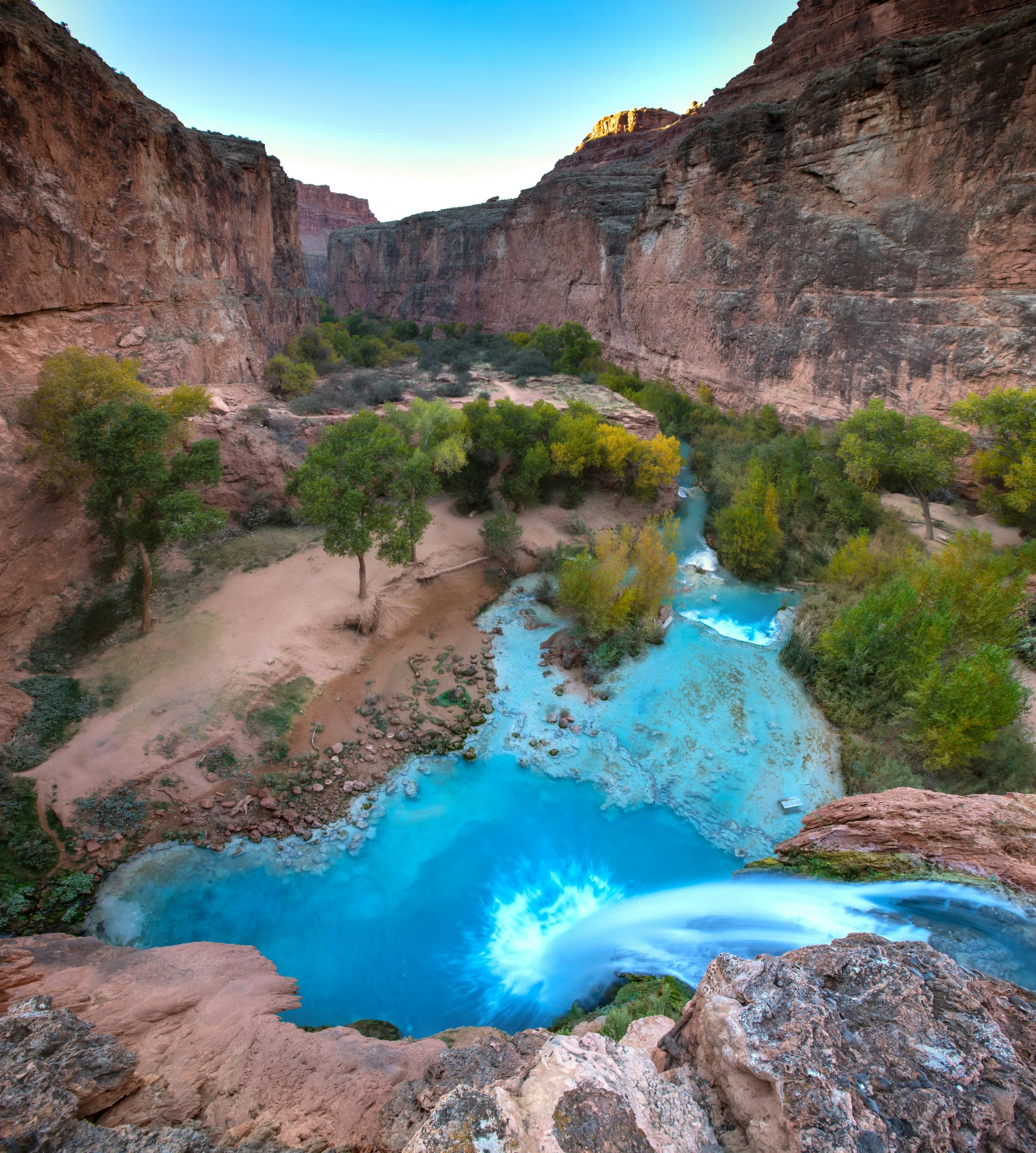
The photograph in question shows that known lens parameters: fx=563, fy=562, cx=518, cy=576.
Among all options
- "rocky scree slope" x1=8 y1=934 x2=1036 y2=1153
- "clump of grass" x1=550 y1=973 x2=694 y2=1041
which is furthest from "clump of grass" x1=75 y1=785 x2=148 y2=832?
"clump of grass" x1=550 y1=973 x2=694 y2=1041

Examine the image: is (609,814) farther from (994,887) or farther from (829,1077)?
(829,1077)

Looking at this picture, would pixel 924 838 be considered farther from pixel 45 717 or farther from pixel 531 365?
pixel 531 365

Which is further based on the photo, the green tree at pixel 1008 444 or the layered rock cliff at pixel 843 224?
the layered rock cliff at pixel 843 224

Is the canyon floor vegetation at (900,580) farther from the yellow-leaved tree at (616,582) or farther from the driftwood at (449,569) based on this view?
the driftwood at (449,569)

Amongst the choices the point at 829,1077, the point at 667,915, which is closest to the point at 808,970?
the point at 829,1077

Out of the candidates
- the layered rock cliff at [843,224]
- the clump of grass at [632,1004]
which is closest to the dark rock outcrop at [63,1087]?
the clump of grass at [632,1004]

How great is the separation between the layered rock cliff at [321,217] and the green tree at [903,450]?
7461 centimetres

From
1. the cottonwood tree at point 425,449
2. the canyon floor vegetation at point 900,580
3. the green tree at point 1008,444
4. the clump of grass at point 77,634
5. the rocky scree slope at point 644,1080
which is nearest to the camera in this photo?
the rocky scree slope at point 644,1080

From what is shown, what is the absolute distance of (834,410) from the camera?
950 inches

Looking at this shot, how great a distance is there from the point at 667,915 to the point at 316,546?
14.6 metres

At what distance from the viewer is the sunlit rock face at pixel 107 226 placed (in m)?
14.3

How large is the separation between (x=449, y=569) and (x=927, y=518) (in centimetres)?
1561

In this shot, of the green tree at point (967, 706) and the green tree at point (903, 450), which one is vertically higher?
the green tree at point (903, 450)

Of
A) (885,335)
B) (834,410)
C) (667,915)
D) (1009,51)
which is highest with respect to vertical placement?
(1009,51)
